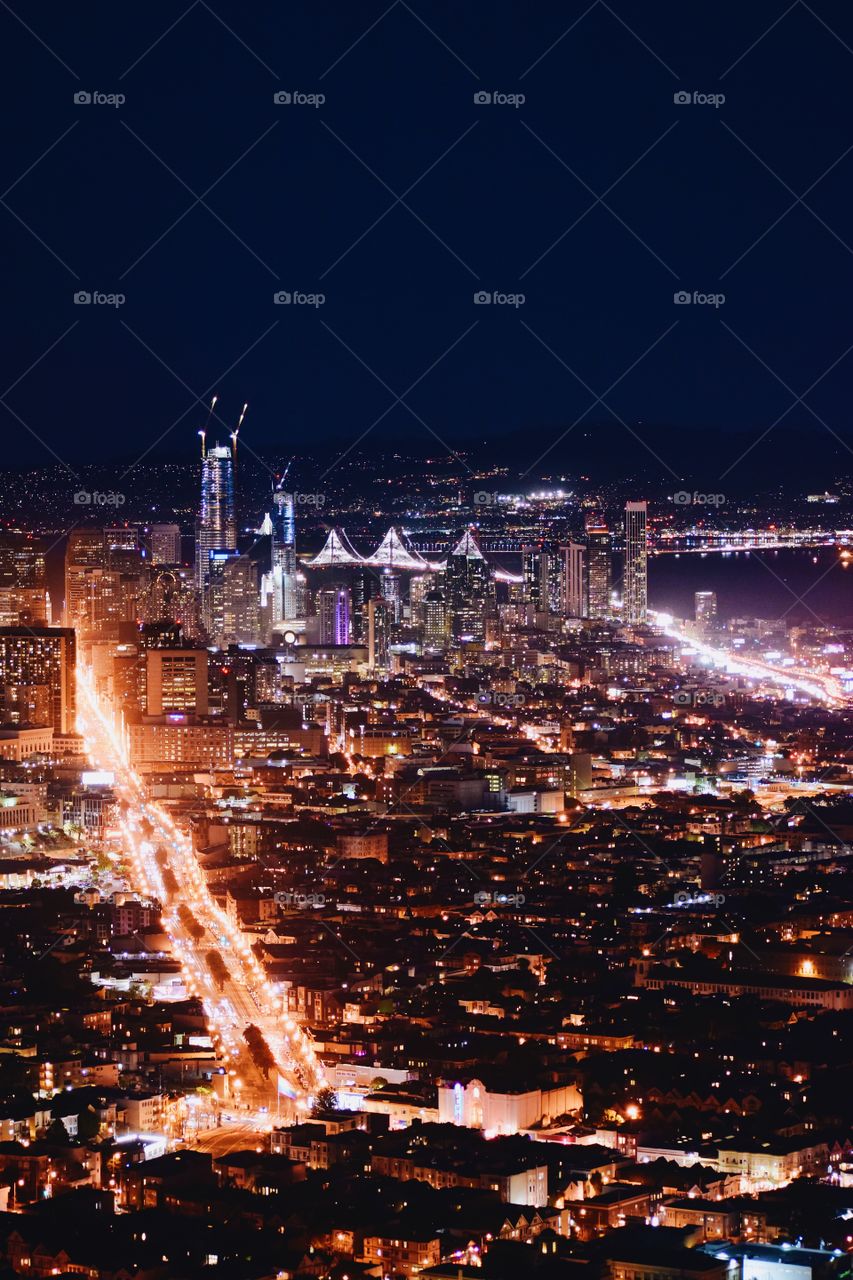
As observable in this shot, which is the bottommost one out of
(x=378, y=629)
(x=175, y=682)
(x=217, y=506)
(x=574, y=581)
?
(x=175, y=682)

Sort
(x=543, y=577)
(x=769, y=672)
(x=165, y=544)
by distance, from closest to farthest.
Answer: (x=769, y=672), (x=165, y=544), (x=543, y=577)

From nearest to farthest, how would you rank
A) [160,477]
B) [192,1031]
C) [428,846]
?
1. [192,1031]
2. [428,846]
3. [160,477]

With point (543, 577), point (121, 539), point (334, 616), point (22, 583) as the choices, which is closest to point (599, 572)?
point (543, 577)

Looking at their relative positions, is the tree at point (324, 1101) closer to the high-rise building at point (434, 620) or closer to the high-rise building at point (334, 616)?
the high-rise building at point (434, 620)

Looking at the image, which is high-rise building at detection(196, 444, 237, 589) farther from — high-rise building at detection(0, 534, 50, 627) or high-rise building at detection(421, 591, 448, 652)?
high-rise building at detection(0, 534, 50, 627)

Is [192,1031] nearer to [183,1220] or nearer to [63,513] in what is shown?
[183,1220]

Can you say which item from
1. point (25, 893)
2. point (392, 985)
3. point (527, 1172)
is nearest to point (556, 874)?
point (25, 893)

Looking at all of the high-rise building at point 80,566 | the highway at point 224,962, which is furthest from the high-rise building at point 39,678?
the high-rise building at point 80,566

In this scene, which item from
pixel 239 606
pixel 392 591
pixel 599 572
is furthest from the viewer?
pixel 599 572

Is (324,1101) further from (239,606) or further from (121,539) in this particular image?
(121,539)
